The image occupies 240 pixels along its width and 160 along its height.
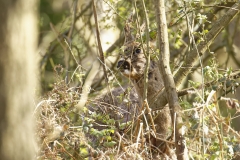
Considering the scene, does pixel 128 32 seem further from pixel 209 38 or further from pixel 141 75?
pixel 209 38

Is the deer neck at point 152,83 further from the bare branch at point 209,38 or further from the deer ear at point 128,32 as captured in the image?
the bare branch at point 209,38

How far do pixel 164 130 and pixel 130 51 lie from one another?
0.84 m

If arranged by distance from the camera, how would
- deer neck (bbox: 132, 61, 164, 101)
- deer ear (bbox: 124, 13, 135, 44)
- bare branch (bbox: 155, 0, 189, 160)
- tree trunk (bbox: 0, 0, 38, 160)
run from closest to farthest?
tree trunk (bbox: 0, 0, 38, 160) < bare branch (bbox: 155, 0, 189, 160) < deer ear (bbox: 124, 13, 135, 44) < deer neck (bbox: 132, 61, 164, 101)

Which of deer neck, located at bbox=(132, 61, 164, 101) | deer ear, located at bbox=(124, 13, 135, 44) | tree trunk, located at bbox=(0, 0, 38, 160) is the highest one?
deer ear, located at bbox=(124, 13, 135, 44)

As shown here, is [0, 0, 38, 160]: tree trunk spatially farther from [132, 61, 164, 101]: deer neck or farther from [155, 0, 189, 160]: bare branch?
[132, 61, 164, 101]: deer neck

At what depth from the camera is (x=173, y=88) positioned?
549cm

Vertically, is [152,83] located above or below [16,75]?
above

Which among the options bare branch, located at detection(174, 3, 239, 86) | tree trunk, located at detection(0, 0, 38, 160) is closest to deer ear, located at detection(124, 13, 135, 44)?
bare branch, located at detection(174, 3, 239, 86)

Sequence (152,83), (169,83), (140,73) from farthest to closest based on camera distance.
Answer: (152,83) → (140,73) → (169,83)

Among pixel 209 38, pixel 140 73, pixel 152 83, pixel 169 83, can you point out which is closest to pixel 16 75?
pixel 169 83

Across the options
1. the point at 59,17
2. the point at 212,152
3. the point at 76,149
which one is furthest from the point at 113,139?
the point at 59,17

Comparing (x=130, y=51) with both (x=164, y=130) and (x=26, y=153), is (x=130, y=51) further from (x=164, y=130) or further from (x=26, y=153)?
(x=26, y=153)

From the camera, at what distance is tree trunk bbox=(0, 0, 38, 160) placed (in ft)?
10.9

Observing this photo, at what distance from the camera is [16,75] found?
336 centimetres
